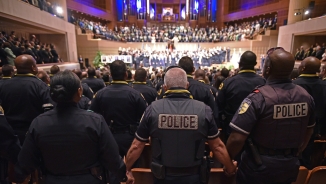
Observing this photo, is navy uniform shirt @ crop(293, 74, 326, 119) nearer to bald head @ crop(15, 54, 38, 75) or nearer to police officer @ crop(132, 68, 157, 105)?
police officer @ crop(132, 68, 157, 105)

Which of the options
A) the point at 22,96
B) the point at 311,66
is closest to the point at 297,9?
the point at 311,66

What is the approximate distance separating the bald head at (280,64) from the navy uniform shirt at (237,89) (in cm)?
103

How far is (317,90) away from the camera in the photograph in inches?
95.7


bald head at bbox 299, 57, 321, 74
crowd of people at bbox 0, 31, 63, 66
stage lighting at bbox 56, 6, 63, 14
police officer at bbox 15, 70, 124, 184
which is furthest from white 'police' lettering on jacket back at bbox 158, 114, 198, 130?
stage lighting at bbox 56, 6, 63, 14

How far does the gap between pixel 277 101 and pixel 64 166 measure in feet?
4.72

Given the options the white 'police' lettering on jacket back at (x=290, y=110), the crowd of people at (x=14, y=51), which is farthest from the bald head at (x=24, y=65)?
the crowd of people at (x=14, y=51)

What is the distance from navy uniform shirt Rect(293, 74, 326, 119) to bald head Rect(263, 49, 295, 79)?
3.87 feet

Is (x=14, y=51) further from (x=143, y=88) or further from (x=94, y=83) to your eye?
(x=143, y=88)

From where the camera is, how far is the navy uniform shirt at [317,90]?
2.42 m

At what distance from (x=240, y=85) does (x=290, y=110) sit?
115 centimetres

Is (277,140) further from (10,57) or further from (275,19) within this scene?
(275,19)

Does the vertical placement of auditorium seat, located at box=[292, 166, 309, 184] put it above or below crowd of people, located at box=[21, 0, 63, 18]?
below

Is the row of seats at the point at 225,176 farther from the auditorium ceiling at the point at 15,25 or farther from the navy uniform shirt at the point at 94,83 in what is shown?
the auditorium ceiling at the point at 15,25

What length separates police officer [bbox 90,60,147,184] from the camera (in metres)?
2.33
